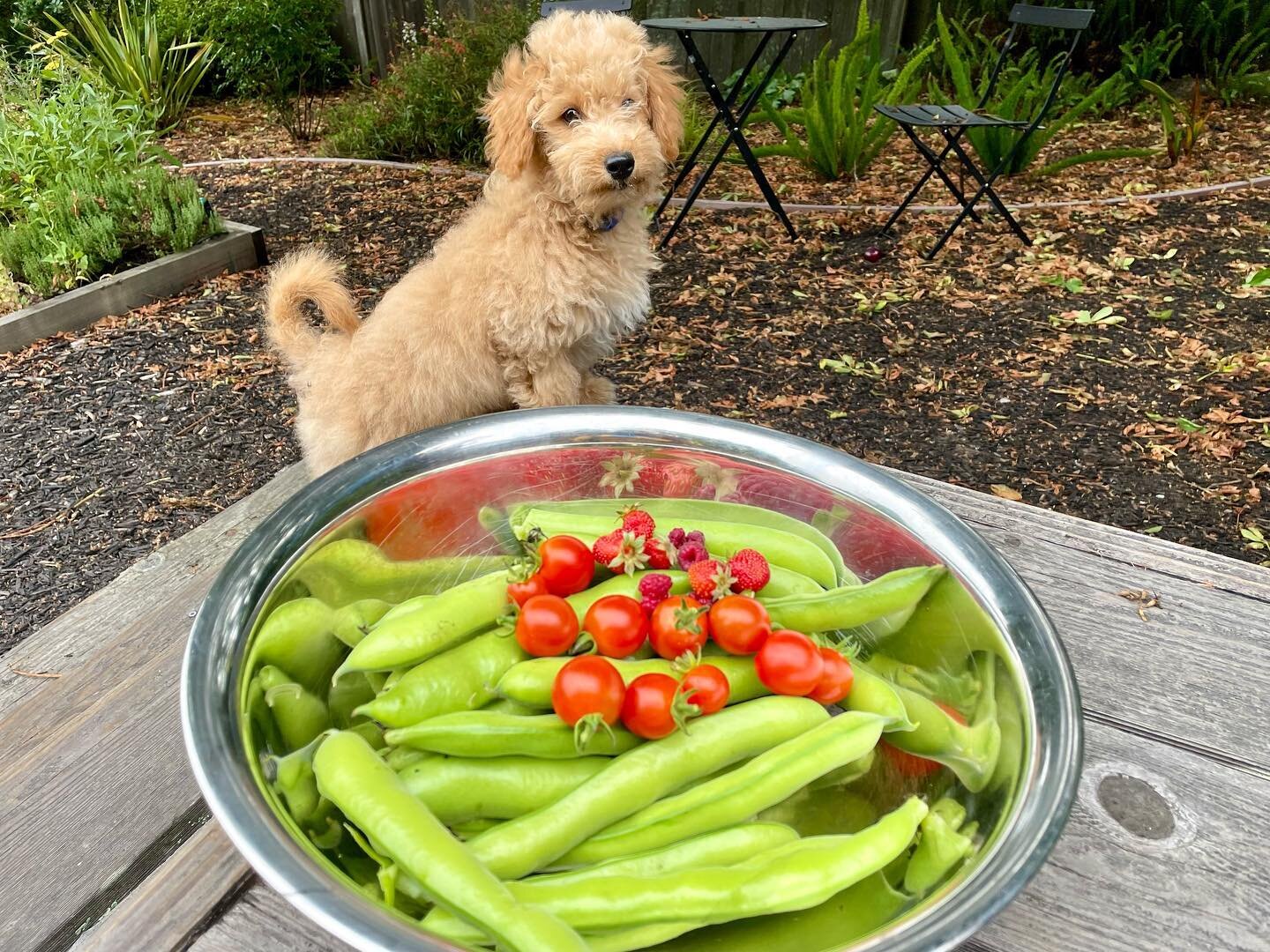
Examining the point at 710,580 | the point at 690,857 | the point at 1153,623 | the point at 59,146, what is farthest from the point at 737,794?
the point at 59,146

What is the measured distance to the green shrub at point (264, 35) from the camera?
23.8ft

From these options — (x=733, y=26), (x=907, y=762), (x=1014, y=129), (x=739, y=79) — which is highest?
(x=733, y=26)

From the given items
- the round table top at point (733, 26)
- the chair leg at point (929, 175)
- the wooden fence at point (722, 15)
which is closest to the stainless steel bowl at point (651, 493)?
the round table top at point (733, 26)

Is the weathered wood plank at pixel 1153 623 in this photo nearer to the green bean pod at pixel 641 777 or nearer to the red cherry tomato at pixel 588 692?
the green bean pod at pixel 641 777

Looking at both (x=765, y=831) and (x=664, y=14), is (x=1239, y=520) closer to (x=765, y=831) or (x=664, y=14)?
(x=765, y=831)

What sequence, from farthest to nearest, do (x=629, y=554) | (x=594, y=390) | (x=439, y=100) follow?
1. (x=439, y=100)
2. (x=594, y=390)
3. (x=629, y=554)

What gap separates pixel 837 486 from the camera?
1.43 m

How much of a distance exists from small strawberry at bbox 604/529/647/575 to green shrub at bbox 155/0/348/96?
7.47 m

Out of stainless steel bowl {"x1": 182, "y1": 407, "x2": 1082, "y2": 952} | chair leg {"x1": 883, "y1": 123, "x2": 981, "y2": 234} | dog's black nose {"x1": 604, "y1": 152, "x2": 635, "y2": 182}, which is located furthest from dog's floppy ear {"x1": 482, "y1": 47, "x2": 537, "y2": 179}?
chair leg {"x1": 883, "y1": 123, "x2": 981, "y2": 234}

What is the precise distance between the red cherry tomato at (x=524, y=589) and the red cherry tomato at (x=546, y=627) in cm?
6

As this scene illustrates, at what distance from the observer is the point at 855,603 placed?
1246 mm

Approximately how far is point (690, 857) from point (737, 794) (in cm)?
10

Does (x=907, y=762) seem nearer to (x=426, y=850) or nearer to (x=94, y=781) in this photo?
(x=426, y=850)

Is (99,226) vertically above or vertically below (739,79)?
below
